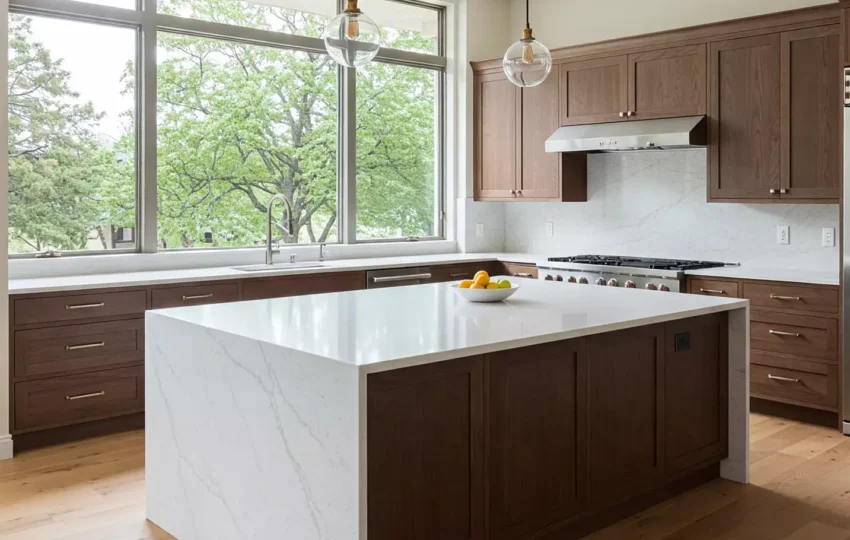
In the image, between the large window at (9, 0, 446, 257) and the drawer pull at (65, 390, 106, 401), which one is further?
the large window at (9, 0, 446, 257)

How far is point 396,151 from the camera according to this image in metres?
6.66

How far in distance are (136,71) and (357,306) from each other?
265cm

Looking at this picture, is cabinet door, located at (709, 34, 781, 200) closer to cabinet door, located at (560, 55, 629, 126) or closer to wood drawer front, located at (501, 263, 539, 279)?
cabinet door, located at (560, 55, 629, 126)

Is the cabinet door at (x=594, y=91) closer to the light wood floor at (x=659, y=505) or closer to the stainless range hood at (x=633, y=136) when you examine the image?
the stainless range hood at (x=633, y=136)

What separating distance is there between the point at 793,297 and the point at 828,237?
2.14ft

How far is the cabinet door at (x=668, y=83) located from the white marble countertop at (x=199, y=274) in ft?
4.28

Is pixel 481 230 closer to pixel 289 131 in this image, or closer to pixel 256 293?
pixel 289 131

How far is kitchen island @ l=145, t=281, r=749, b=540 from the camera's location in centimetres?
244

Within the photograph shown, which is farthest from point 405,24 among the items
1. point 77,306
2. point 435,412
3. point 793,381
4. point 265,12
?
point 435,412

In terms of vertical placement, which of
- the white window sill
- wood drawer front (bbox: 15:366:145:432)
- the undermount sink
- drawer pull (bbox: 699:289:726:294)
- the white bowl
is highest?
the white window sill

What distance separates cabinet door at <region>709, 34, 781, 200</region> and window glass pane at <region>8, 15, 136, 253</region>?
3.56 meters

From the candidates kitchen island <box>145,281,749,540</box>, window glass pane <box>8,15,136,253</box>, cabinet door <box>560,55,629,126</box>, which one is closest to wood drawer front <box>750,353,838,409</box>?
kitchen island <box>145,281,749,540</box>

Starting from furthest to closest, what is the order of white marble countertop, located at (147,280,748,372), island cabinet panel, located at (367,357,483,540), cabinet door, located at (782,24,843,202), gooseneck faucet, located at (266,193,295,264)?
1. gooseneck faucet, located at (266,193,295,264)
2. cabinet door, located at (782,24,843,202)
3. white marble countertop, located at (147,280,748,372)
4. island cabinet panel, located at (367,357,483,540)

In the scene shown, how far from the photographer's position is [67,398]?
171 inches
